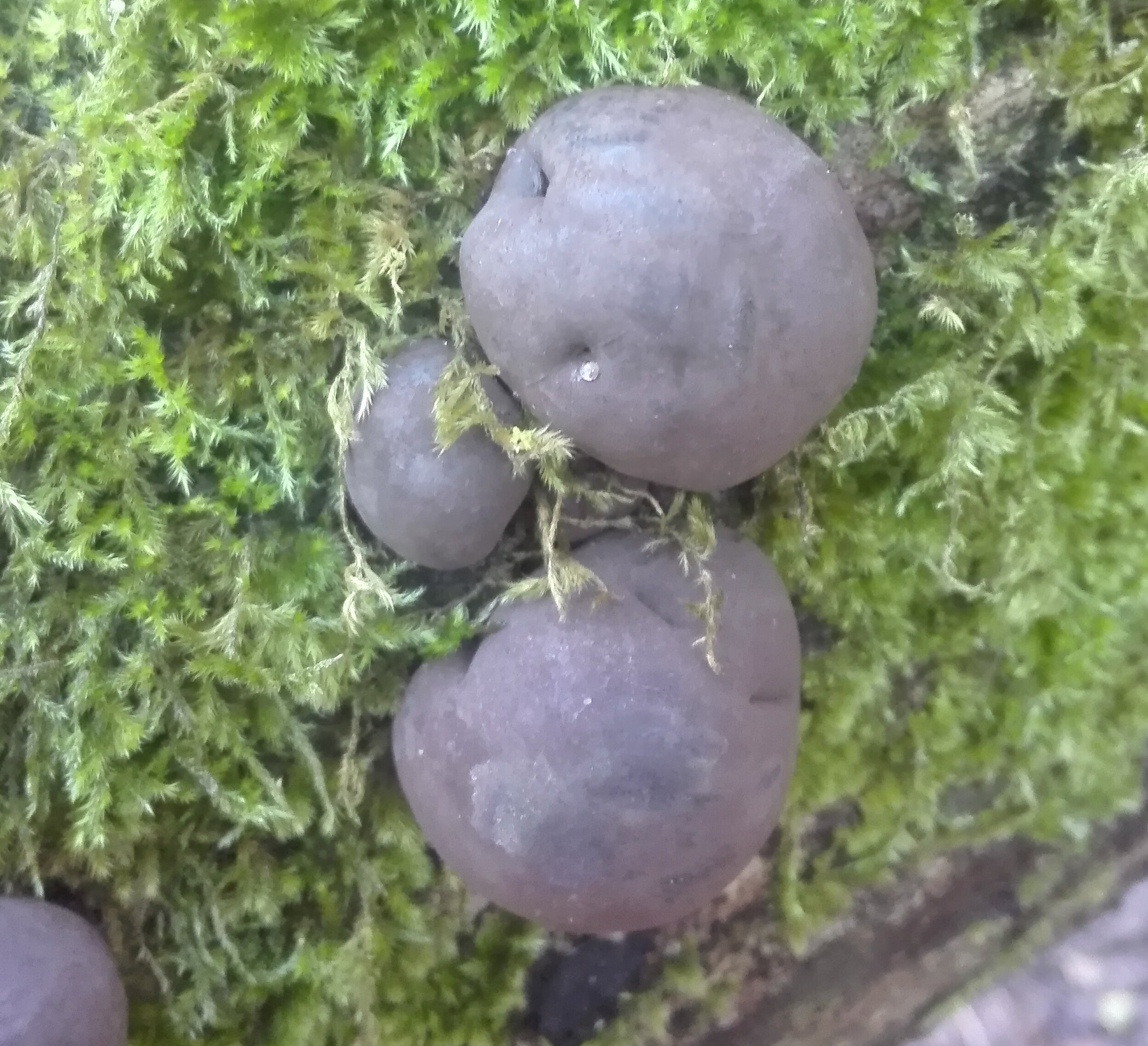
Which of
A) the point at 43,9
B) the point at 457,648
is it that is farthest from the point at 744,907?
the point at 43,9

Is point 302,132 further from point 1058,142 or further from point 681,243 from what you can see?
point 1058,142

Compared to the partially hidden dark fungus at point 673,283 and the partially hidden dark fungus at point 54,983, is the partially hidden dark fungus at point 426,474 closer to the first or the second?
the partially hidden dark fungus at point 673,283

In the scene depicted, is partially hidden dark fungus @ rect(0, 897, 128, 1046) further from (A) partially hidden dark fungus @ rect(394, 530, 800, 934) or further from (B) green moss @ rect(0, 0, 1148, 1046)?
(A) partially hidden dark fungus @ rect(394, 530, 800, 934)

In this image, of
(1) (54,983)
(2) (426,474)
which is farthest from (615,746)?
(1) (54,983)

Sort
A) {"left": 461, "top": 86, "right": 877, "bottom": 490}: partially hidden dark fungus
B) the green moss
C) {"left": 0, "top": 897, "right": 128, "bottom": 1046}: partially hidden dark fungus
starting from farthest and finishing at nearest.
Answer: the green moss, {"left": 0, "top": 897, "right": 128, "bottom": 1046}: partially hidden dark fungus, {"left": 461, "top": 86, "right": 877, "bottom": 490}: partially hidden dark fungus

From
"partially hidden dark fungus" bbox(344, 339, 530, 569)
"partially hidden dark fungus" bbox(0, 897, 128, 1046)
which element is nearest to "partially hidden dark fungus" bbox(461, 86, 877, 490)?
"partially hidden dark fungus" bbox(344, 339, 530, 569)
